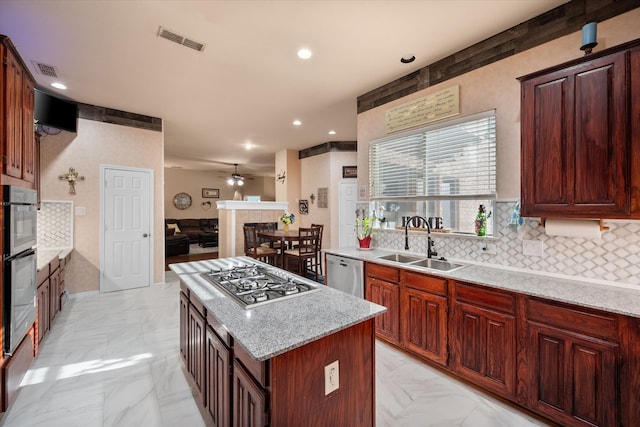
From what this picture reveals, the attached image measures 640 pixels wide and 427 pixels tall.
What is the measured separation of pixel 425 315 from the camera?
2.40 meters

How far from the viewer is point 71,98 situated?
400 cm

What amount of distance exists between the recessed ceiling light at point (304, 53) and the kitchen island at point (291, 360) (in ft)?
7.79

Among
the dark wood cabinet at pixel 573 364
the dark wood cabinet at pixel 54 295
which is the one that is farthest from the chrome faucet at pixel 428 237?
the dark wood cabinet at pixel 54 295

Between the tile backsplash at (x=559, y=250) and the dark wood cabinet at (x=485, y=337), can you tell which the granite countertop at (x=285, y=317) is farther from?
the tile backsplash at (x=559, y=250)

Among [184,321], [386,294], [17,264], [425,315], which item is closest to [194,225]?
[17,264]

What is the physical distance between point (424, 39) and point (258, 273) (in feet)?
8.42

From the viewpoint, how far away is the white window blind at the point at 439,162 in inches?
101

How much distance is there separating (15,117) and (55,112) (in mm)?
2351

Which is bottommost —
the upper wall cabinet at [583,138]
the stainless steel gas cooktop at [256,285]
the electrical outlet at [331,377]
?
the electrical outlet at [331,377]

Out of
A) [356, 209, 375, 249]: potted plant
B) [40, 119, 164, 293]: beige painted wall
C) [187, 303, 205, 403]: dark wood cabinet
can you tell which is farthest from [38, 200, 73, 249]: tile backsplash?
[356, 209, 375, 249]: potted plant

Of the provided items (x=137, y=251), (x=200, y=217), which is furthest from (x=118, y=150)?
(x=200, y=217)

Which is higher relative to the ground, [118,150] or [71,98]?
[71,98]

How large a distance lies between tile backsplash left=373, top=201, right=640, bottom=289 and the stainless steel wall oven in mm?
3466

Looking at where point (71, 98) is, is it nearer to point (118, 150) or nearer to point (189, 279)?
point (118, 150)
